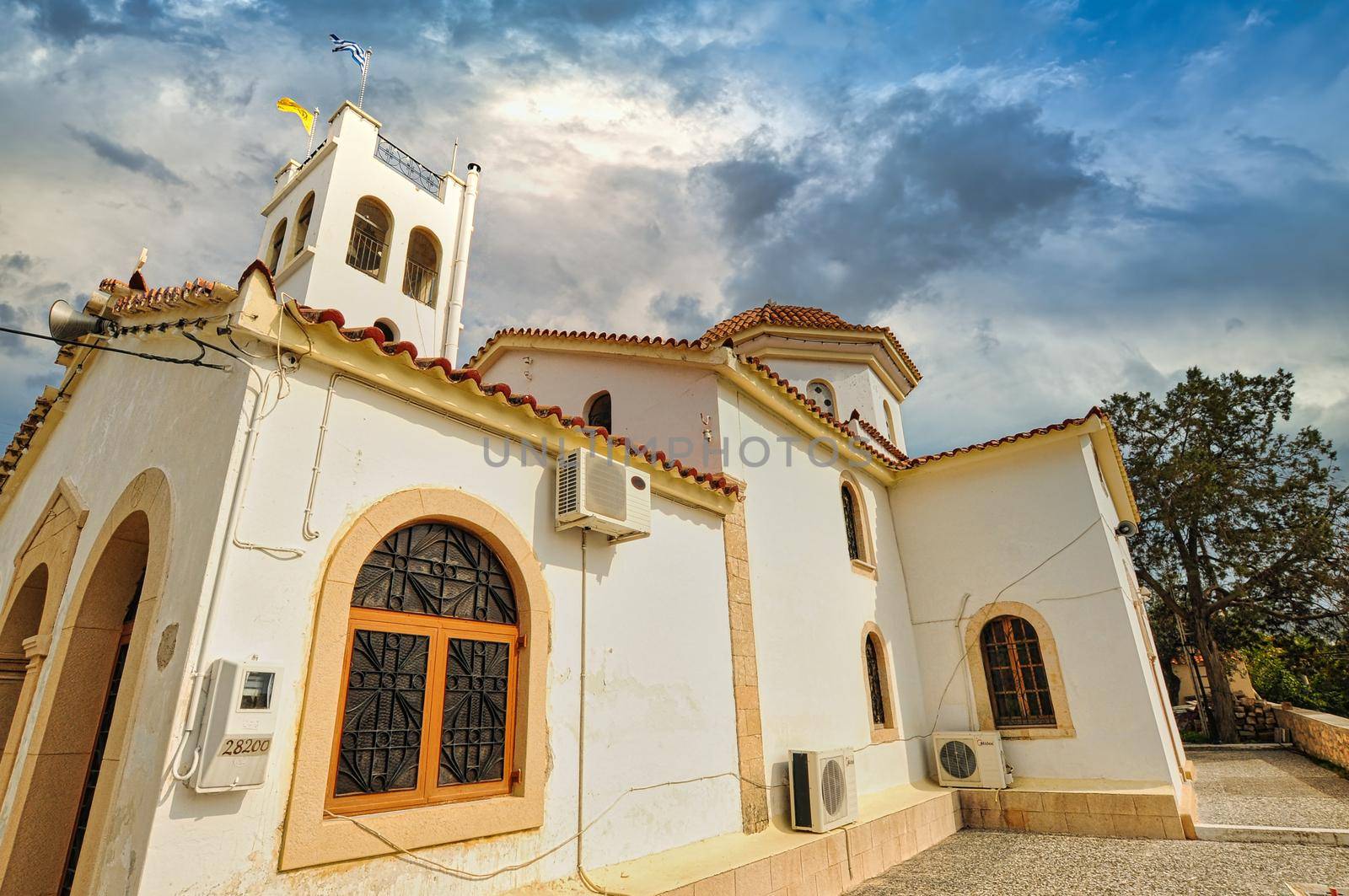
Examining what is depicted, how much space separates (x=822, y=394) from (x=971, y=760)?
7137mm

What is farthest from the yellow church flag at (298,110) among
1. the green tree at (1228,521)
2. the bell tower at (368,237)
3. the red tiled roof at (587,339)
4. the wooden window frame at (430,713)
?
the green tree at (1228,521)

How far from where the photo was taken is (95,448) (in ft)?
18.3

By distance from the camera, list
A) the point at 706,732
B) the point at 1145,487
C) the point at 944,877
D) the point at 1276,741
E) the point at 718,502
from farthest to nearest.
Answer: the point at 1145,487 < the point at 1276,741 < the point at 718,502 < the point at 944,877 < the point at 706,732

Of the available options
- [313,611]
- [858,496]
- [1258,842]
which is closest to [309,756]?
[313,611]

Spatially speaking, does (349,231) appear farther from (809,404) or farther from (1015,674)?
(1015,674)

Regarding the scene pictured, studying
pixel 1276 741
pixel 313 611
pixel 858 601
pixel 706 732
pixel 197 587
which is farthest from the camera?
pixel 1276 741

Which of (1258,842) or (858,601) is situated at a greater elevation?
(858,601)

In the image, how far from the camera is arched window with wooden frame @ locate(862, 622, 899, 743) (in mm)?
8688

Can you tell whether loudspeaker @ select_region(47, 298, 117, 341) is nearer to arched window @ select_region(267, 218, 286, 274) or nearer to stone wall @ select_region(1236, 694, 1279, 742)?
arched window @ select_region(267, 218, 286, 274)

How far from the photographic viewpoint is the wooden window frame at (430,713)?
3.73 meters

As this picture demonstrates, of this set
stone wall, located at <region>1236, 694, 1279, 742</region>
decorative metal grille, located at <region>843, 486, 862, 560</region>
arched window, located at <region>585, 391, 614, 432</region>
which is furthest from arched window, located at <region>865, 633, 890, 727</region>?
stone wall, located at <region>1236, 694, 1279, 742</region>

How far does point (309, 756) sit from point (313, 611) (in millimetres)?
760

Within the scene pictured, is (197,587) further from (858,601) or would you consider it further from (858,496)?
(858,496)

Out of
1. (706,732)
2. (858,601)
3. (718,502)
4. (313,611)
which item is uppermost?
(718,502)
